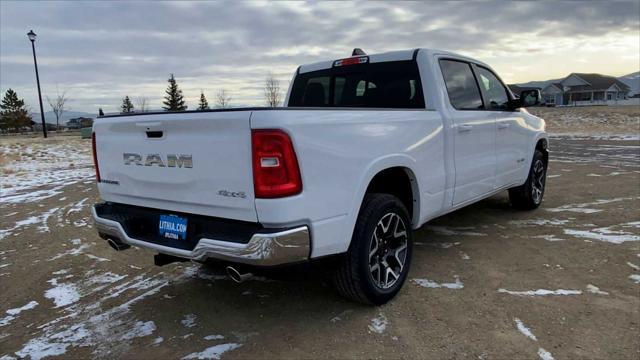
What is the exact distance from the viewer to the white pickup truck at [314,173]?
2.62m

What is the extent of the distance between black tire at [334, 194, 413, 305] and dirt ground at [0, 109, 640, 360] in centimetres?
16

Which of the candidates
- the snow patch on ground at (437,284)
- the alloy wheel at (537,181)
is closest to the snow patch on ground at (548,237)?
the alloy wheel at (537,181)

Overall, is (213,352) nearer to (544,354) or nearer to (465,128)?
(544,354)

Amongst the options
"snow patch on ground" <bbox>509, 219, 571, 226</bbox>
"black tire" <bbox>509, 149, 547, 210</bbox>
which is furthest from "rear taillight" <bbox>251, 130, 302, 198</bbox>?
"black tire" <bbox>509, 149, 547, 210</bbox>

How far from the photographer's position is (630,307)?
10.8ft

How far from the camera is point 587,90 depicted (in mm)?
70750

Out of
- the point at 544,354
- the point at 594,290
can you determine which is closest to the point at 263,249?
the point at 544,354

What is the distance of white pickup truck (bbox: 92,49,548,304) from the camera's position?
2619mm

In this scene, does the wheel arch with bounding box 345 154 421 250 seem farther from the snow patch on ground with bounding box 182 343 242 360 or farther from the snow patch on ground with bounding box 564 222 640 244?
the snow patch on ground with bounding box 564 222 640 244

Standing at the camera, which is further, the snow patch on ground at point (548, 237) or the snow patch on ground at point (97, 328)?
the snow patch on ground at point (548, 237)

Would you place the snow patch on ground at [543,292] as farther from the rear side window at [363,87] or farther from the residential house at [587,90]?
the residential house at [587,90]

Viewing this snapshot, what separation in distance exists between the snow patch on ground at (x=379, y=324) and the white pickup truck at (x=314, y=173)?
14 centimetres

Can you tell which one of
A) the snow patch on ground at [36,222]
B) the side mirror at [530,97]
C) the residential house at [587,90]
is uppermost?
the residential house at [587,90]

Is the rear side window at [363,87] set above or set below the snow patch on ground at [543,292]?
above
